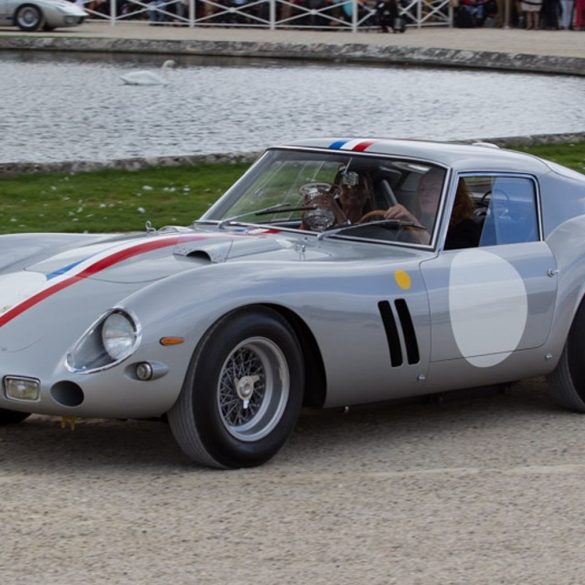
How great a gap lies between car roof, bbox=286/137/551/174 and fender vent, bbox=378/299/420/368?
1012mm

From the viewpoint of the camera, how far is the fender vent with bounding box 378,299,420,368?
641 centimetres

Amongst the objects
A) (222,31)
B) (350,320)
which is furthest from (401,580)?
(222,31)

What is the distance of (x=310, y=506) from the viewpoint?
5.41m

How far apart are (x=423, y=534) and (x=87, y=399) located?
140 centimetres

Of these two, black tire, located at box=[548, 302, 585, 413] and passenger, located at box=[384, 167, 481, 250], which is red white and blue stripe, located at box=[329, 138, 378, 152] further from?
black tire, located at box=[548, 302, 585, 413]

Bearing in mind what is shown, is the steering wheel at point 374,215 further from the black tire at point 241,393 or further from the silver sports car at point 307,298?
the black tire at point 241,393

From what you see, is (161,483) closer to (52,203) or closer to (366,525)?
(366,525)

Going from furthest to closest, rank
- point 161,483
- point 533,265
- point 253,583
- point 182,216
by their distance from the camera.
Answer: point 182,216
point 533,265
point 161,483
point 253,583

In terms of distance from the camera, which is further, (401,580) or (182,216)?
(182,216)

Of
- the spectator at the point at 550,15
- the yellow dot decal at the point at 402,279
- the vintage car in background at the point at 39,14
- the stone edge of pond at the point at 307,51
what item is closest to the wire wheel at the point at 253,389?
the yellow dot decal at the point at 402,279

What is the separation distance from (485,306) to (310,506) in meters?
1.77

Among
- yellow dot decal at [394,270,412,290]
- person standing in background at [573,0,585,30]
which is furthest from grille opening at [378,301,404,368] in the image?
person standing in background at [573,0,585,30]

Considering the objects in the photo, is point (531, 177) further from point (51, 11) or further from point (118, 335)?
point (51, 11)

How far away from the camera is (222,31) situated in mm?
38156
